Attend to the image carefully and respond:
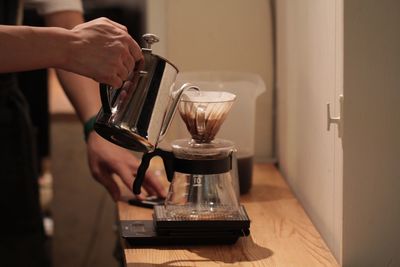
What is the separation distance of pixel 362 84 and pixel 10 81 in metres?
1.07

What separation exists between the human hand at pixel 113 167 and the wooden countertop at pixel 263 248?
6cm

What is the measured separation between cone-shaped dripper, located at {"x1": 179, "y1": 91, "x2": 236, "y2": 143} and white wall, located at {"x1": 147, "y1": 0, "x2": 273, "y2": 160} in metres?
0.59

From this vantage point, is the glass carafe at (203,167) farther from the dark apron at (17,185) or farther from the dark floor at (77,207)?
the dark floor at (77,207)

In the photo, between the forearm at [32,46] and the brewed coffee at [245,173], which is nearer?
the forearm at [32,46]

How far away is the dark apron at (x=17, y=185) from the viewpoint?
6.88ft

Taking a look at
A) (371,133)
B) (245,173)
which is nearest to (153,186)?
(245,173)

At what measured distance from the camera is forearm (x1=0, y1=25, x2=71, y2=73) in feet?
4.51

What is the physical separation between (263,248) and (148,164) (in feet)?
0.87

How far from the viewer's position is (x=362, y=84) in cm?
132

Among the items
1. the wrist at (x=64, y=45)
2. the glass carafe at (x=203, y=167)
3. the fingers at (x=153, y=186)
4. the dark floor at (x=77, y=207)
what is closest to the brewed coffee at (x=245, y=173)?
the fingers at (x=153, y=186)

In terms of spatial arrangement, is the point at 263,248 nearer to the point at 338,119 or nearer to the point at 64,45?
the point at 338,119

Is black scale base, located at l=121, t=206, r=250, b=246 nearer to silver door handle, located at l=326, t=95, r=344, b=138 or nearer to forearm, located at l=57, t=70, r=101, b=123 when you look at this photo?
silver door handle, located at l=326, t=95, r=344, b=138

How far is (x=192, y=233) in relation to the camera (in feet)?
4.86

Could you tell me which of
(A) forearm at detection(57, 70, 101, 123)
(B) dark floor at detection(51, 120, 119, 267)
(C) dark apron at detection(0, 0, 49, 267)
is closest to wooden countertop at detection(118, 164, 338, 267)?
(A) forearm at detection(57, 70, 101, 123)
